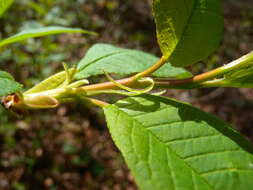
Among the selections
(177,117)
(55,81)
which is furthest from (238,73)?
(55,81)

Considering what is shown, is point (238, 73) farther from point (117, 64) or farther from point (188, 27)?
point (117, 64)

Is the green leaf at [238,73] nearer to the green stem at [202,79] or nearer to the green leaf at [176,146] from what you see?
the green stem at [202,79]

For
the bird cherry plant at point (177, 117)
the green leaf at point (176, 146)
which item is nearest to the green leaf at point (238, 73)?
the bird cherry plant at point (177, 117)

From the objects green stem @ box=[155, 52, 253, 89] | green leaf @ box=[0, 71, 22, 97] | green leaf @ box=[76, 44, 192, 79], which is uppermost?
green leaf @ box=[0, 71, 22, 97]

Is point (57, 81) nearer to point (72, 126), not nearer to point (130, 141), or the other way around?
point (130, 141)

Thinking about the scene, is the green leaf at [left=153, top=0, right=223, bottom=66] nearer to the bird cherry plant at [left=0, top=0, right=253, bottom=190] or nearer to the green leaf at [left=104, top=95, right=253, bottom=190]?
the bird cherry plant at [left=0, top=0, right=253, bottom=190]

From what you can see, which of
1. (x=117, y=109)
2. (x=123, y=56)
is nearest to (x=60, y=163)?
(x=123, y=56)

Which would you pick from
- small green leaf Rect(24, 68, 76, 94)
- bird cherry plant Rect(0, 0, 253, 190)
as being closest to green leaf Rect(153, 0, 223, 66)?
bird cherry plant Rect(0, 0, 253, 190)
